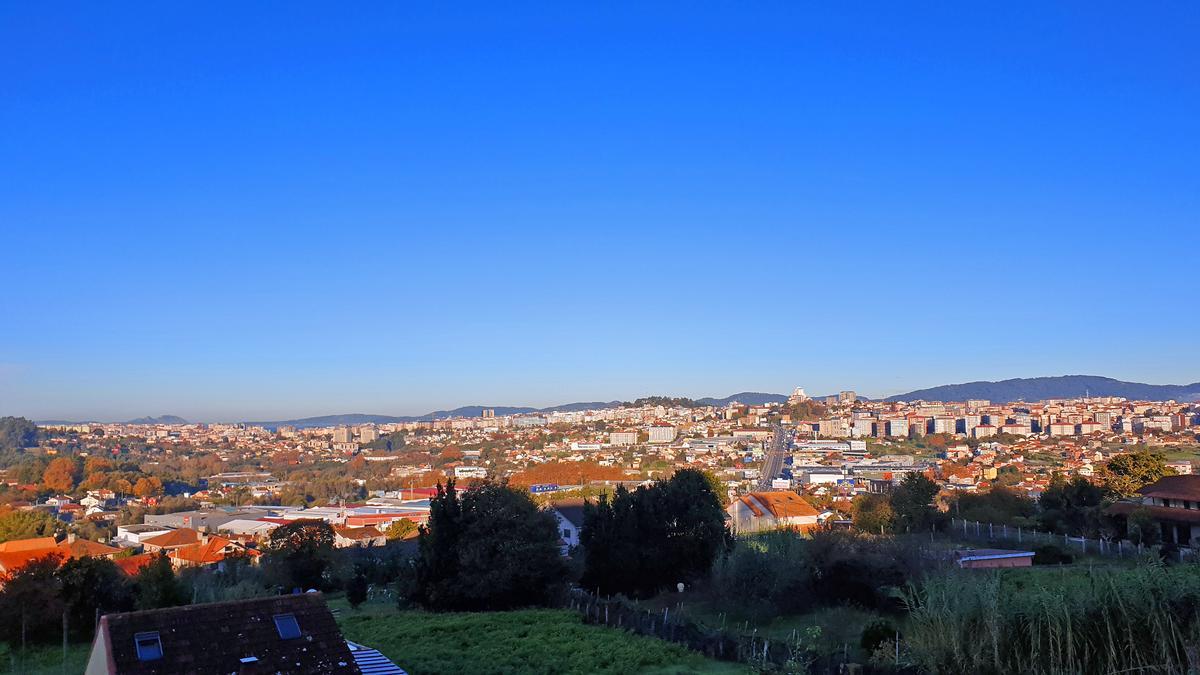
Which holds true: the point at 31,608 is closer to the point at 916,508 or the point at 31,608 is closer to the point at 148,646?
the point at 148,646

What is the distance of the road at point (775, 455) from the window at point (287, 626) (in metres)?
74.1

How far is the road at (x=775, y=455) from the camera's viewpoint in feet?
314

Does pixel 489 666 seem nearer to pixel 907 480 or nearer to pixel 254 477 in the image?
pixel 907 480

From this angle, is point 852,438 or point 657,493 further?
point 852,438

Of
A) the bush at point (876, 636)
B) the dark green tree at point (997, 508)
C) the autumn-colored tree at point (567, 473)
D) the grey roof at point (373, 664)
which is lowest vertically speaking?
the autumn-colored tree at point (567, 473)

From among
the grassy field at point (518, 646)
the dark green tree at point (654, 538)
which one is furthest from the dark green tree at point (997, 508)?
the grassy field at point (518, 646)

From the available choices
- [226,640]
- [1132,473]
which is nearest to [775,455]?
[1132,473]

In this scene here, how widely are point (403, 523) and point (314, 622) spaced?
44.3 m

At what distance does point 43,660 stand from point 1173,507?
29593 mm

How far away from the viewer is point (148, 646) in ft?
32.6

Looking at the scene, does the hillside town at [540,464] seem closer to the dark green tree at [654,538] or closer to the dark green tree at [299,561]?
the dark green tree at [299,561]

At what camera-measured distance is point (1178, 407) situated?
463ft

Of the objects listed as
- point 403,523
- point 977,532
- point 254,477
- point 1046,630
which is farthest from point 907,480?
point 254,477

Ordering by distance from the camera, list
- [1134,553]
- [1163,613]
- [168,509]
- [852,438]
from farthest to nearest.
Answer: [852,438]
[168,509]
[1134,553]
[1163,613]
